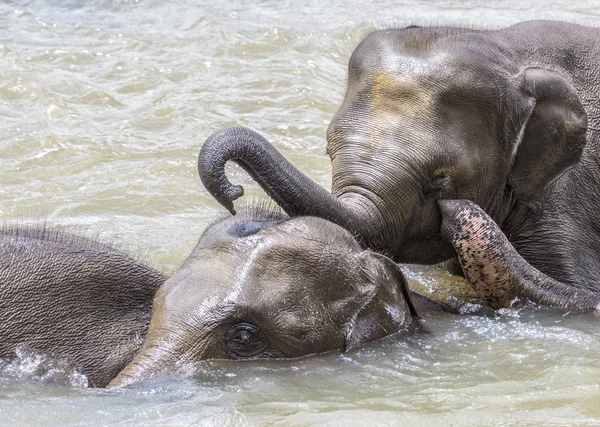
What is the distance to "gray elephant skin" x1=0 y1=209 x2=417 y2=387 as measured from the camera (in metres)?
4.14

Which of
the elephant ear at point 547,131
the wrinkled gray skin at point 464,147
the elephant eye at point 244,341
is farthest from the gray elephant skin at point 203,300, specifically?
the elephant ear at point 547,131

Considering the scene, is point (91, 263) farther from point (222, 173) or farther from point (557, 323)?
point (557, 323)

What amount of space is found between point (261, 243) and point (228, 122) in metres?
4.49

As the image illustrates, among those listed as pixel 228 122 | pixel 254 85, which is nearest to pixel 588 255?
pixel 228 122

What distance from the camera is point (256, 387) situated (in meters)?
4.12

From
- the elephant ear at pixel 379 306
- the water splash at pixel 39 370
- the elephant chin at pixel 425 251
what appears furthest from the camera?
the elephant chin at pixel 425 251

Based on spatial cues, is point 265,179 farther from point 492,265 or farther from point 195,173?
point 195,173

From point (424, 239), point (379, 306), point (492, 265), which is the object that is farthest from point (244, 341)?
point (424, 239)

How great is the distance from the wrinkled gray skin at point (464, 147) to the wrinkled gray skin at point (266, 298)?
0.40 m

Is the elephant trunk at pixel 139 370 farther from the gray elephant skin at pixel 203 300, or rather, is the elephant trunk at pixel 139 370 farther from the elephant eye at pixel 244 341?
the elephant eye at pixel 244 341

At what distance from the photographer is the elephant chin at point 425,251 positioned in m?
5.38

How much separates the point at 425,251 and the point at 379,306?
1.01 metres

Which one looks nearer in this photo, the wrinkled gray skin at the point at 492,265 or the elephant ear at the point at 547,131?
the wrinkled gray skin at the point at 492,265

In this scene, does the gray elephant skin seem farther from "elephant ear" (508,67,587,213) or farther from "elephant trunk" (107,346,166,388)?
"elephant ear" (508,67,587,213)
